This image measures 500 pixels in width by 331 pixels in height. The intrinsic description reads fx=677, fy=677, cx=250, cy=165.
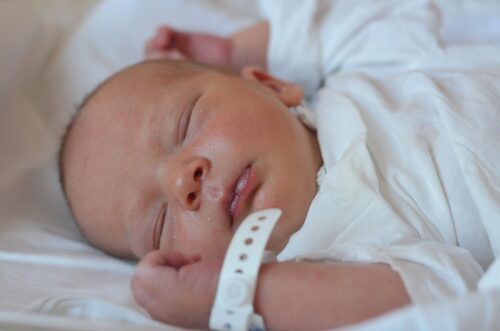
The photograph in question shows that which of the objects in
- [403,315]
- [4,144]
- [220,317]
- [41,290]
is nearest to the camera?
[403,315]

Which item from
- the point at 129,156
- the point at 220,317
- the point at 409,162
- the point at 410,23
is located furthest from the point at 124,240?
the point at 410,23

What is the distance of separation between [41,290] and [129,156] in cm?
23

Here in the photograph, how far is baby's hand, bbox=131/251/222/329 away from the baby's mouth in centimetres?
12

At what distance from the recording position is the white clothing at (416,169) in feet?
2.74

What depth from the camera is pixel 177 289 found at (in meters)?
0.78

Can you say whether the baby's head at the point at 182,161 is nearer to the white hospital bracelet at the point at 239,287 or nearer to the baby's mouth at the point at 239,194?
the baby's mouth at the point at 239,194

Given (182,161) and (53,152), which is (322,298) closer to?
(182,161)

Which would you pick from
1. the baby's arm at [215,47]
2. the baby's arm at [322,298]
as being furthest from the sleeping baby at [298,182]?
the baby's arm at [215,47]

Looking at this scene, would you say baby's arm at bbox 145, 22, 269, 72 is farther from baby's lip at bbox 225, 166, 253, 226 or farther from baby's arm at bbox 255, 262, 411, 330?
baby's arm at bbox 255, 262, 411, 330

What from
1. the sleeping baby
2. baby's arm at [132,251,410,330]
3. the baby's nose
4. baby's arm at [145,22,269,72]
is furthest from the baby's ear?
baby's arm at [132,251,410,330]

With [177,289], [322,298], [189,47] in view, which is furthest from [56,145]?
[322,298]

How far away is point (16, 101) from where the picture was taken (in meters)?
1.41

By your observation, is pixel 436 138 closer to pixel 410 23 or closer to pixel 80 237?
pixel 410 23

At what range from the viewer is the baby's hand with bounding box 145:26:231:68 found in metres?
1.45
